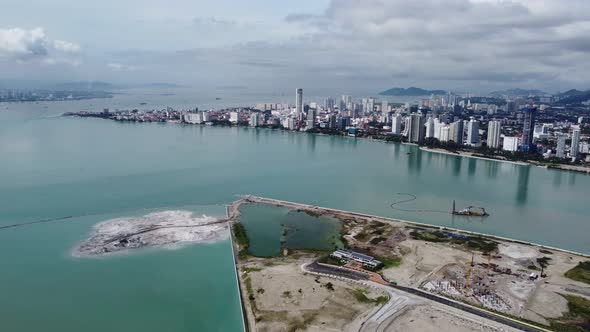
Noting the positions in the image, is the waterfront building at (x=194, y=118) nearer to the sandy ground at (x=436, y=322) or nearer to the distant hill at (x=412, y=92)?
the sandy ground at (x=436, y=322)

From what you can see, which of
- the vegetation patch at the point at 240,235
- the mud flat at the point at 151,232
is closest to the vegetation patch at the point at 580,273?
the vegetation patch at the point at 240,235

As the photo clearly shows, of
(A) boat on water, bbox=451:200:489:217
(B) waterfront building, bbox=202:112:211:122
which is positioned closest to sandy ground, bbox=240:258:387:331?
(A) boat on water, bbox=451:200:489:217

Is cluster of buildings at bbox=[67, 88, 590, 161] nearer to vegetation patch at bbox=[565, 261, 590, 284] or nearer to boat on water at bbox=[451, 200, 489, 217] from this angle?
boat on water at bbox=[451, 200, 489, 217]

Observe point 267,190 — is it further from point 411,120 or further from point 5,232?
point 411,120

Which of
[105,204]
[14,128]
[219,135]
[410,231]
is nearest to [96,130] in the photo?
[14,128]

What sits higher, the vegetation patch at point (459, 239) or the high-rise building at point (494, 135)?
the high-rise building at point (494, 135)

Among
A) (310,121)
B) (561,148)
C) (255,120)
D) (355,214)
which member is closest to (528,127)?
(561,148)
